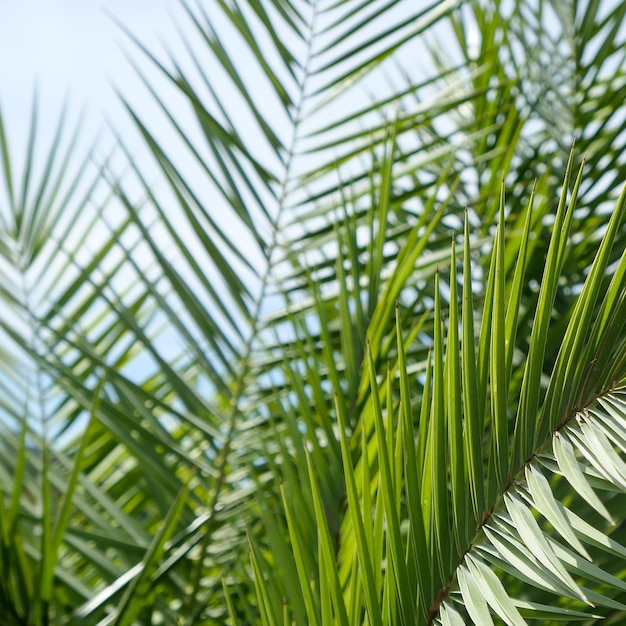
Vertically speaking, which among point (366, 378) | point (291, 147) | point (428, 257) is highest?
point (291, 147)

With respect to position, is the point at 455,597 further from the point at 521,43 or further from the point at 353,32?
the point at 521,43

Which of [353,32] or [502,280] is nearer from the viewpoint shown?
[502,280]

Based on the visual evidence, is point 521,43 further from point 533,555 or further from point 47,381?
point 533,555

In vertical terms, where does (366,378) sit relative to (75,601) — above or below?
above

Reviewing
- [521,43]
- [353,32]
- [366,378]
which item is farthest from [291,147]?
[521,43]

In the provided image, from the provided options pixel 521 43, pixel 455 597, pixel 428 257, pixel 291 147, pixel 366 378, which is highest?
pixel 521 43

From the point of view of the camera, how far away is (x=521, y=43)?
122 cm

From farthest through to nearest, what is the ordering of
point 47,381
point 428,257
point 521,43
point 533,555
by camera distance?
point 521,43, point 47,381, point 428,257, point 533,555

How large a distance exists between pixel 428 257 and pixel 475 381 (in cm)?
50

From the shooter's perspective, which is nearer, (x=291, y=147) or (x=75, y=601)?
(x=75, y=601)

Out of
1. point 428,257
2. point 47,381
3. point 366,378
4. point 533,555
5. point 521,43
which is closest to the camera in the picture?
point 533,555

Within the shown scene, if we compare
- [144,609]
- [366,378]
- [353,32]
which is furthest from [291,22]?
[144,609]

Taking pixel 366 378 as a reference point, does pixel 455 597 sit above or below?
below

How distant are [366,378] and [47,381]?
49cm
